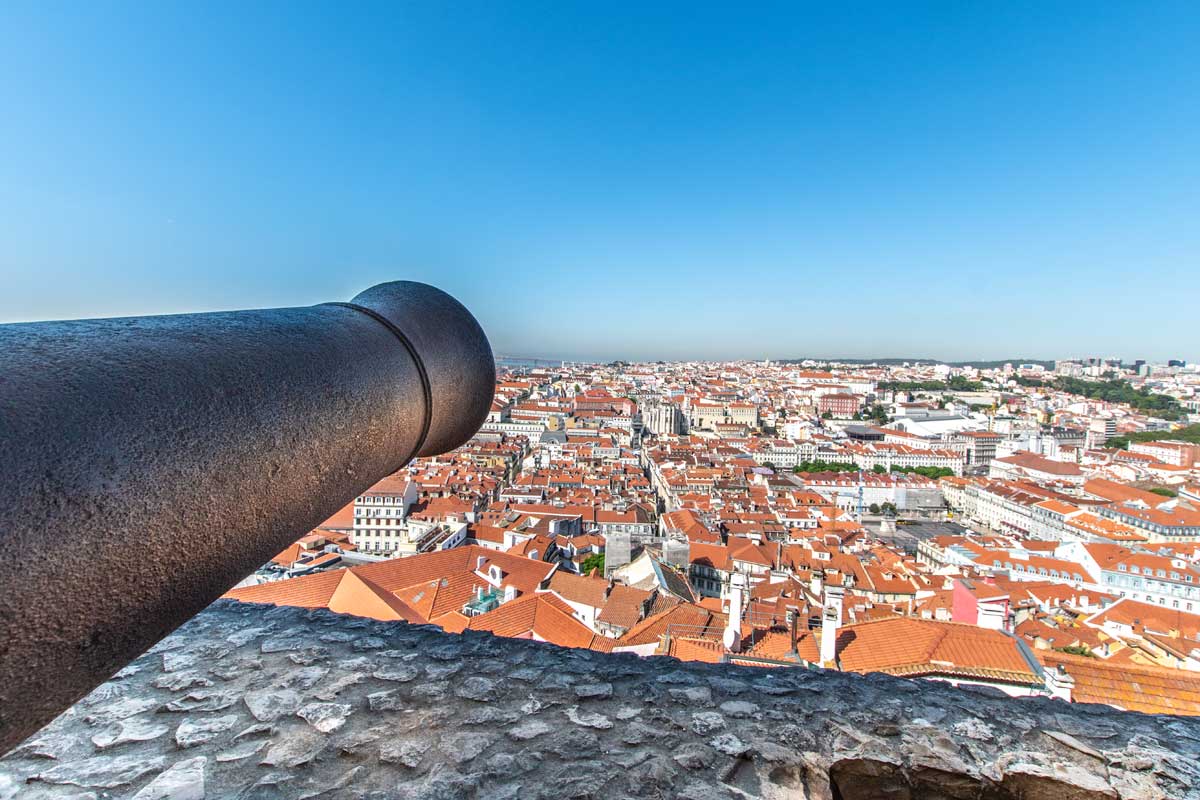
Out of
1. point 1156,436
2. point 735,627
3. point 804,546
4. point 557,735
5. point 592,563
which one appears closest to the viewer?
point 557,735

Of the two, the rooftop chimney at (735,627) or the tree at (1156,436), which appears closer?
the rooftop chimney at (735,627)

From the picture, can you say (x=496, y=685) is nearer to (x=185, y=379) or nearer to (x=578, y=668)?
(x=578, y=668)

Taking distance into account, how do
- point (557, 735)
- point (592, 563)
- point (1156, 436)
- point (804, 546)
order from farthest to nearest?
1. point (1156, 436)
2. point (804, 546)
3. point (592, 563)
4. point (557, 735)

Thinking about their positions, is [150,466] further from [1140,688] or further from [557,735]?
[1140,688]

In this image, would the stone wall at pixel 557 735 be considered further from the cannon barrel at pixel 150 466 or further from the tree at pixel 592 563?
the tree at pixel 592 563

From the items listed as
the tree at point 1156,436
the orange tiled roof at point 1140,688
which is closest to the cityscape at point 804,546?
the orange tiled roof at point 1140,688

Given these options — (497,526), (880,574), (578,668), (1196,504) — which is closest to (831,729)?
(578,668)

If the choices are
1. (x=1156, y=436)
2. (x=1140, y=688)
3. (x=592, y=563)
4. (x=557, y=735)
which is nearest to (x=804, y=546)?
(x=592, y=563)
